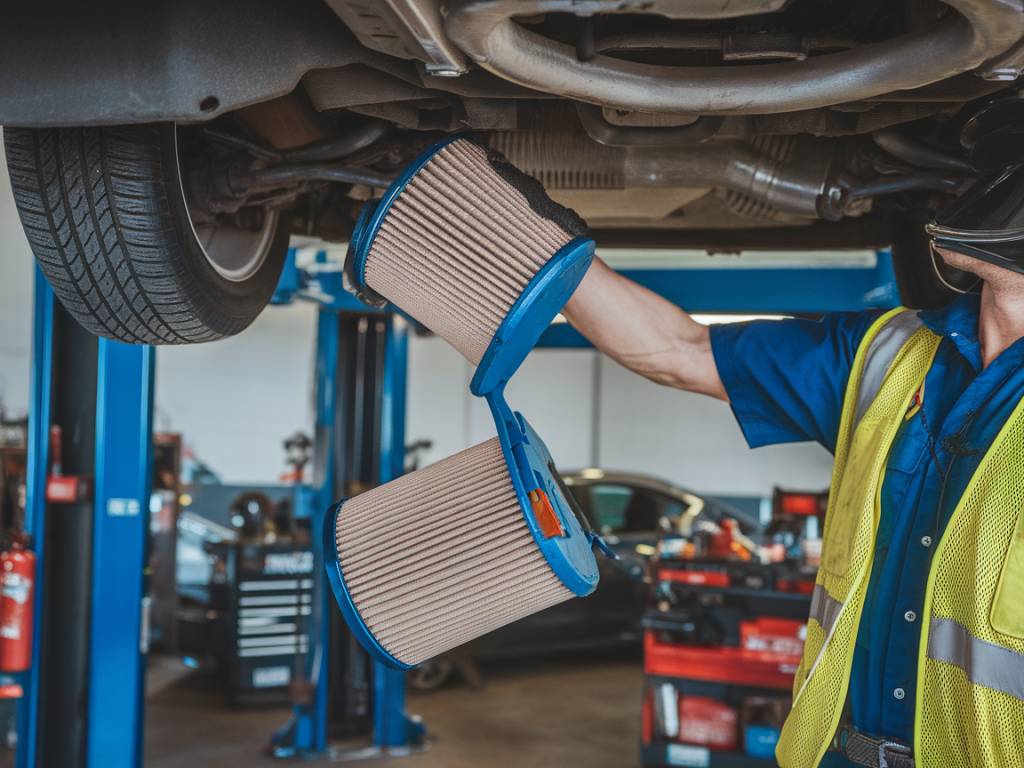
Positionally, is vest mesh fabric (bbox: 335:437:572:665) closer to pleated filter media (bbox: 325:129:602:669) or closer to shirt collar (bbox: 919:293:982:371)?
pleated filter media (bbox: 325:129:602:669)

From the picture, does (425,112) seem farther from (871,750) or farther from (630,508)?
(630,508)

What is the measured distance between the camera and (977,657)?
130 centimetres

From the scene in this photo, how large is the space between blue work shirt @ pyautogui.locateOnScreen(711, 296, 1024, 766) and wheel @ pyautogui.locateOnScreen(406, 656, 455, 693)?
185 inches

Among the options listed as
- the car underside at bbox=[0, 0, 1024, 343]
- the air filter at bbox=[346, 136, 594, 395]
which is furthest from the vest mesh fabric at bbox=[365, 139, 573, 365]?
the car underside at bbox=[0, 0, 1024, 343]

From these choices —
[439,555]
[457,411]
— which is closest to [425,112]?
[439,555]

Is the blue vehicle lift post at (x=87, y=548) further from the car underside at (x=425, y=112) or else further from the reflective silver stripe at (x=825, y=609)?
the reflective silver stripe at (x=825, y=609)

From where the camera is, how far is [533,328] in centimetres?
138

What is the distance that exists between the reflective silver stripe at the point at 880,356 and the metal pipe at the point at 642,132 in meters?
0.44

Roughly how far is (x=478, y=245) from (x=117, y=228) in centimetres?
61

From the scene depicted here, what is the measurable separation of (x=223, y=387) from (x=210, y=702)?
17.6ft

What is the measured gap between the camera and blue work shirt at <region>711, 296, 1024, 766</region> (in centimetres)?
144

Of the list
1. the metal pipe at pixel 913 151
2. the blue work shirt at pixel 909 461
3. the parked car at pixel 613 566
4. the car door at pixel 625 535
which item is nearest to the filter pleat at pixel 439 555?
the blue work shirt at pixel 909 461

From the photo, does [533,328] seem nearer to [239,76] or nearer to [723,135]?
[239,76]

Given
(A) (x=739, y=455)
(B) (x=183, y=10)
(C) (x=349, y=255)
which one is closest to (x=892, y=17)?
(C) (x=349, y=255)
